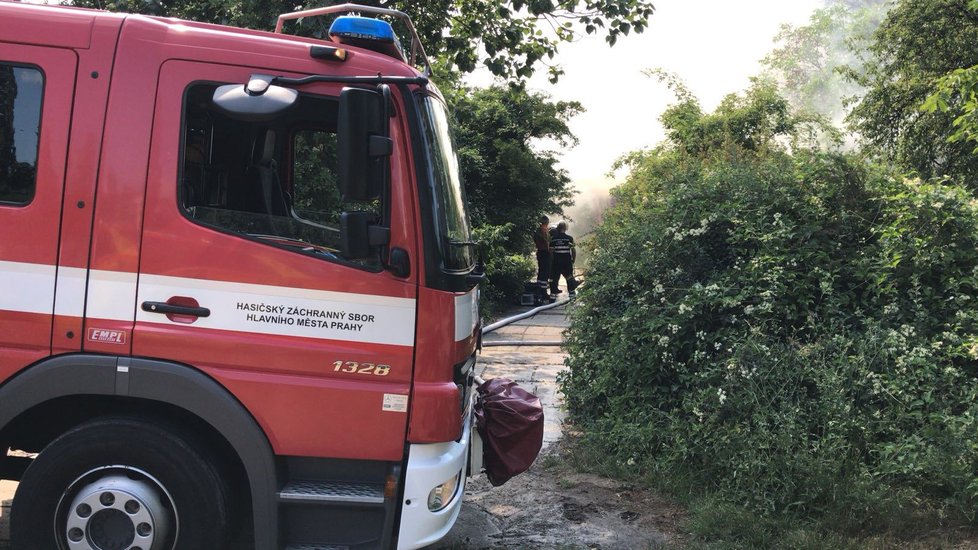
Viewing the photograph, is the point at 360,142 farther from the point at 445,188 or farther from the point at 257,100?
the point at 445,188

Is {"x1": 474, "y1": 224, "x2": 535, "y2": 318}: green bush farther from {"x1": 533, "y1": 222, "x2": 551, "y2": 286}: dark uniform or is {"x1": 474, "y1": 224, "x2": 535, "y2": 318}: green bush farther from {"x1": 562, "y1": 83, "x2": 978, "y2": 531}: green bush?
{"x1": 562, "y1": 83, "x2": 978, "y2": 531}: green bush

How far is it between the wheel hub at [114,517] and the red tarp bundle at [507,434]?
1831 millimetres

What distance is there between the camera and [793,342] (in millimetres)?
5289

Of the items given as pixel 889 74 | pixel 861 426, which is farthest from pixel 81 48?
pixel 889 74

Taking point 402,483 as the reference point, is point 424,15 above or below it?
above

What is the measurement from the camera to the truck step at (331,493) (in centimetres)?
333

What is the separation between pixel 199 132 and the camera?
344 cm

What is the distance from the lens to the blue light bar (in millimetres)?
3688

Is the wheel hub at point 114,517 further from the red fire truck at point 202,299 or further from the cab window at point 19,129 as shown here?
the cab window at point 19,129

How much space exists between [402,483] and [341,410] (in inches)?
16.6

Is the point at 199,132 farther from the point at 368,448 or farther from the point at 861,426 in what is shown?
the point at 861,426

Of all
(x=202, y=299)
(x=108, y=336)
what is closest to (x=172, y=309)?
(x=202, y=299)

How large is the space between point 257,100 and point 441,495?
6.35 feet

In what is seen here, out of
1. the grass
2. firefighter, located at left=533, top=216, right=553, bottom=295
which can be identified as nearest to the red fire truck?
the grass
